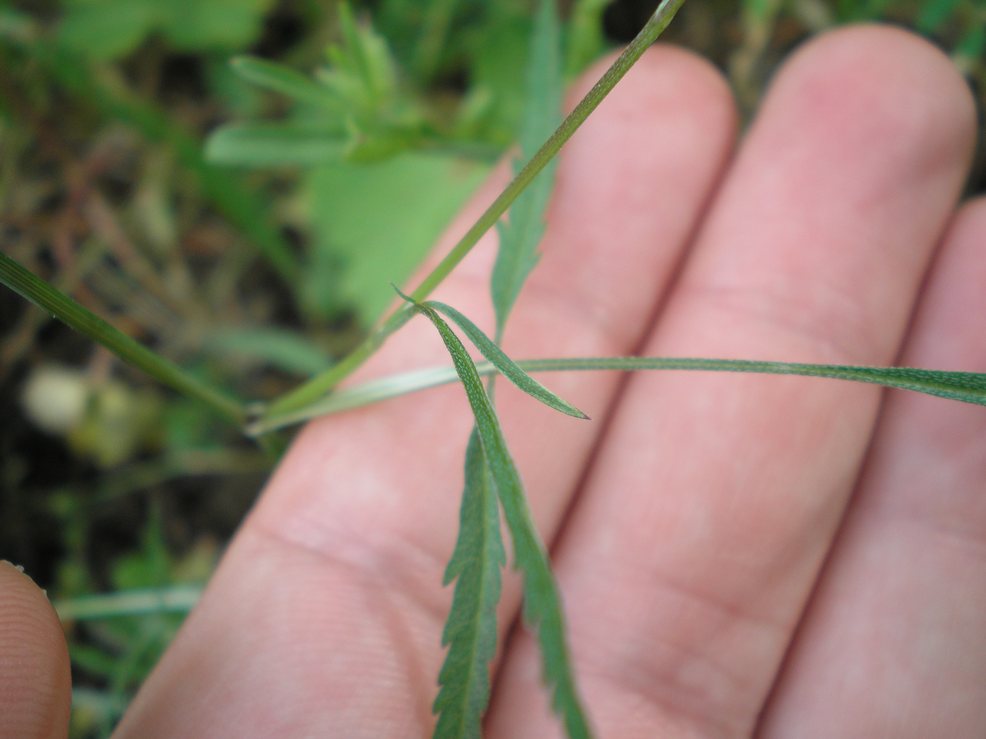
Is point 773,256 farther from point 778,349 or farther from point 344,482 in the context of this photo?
point 344,482

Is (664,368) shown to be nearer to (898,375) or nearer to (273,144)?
(898,375)

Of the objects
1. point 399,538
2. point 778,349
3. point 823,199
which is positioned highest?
point 823,199

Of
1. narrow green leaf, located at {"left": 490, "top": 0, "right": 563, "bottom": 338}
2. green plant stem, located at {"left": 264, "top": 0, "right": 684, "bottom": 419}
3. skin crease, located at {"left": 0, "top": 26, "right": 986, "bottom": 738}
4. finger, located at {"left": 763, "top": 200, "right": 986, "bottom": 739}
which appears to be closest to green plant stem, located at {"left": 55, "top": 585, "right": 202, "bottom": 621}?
skin crease, located at {"left": 0, "top": 26, "right": 986, "bottom": 738}

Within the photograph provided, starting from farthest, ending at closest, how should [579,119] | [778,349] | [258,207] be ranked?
[258,207]
[778,349]
[579,119]

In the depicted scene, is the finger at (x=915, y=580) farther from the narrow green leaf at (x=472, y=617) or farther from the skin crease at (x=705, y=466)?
the narrow green leaf at (x=472, y=617)

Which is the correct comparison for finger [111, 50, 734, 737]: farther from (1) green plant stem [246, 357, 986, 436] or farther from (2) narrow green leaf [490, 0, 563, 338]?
(2) narrow green leaf [490, 0, 563, 338]

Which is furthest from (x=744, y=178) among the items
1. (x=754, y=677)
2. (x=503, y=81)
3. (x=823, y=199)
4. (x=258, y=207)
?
(x=258, y=207)
